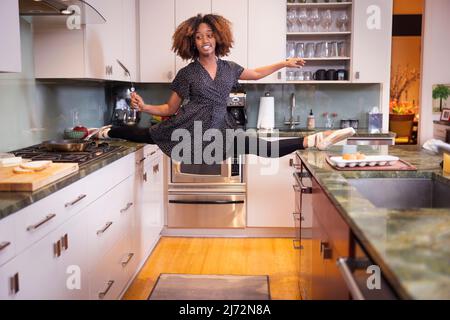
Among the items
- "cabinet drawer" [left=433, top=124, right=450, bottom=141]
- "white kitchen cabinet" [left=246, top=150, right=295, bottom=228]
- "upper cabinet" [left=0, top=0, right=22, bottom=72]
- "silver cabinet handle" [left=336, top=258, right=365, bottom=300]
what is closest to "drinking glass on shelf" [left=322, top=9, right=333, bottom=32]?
"white kitchen cabinet" [left=246, top=150, right=295, bottom=228]

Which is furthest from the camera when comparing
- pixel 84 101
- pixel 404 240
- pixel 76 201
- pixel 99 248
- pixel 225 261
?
pixel 84 101

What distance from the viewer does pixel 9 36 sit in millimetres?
2215

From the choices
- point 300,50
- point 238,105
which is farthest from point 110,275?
point 300,50

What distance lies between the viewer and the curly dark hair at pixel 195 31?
3.47 meters

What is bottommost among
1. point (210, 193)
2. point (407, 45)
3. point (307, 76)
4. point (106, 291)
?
point (106, 291)

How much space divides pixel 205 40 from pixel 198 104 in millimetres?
430

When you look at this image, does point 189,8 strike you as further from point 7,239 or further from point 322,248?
point 7,239

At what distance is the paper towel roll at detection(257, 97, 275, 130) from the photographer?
15.3ft

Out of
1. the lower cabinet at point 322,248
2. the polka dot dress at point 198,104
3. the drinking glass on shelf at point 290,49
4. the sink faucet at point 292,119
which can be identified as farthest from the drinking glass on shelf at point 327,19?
the lower cabinet at point 322,248

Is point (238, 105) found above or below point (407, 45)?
below

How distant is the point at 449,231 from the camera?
1339 millimetres

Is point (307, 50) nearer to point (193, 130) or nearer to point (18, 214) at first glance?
point (193, 130)

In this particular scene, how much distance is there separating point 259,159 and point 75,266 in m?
2.31
